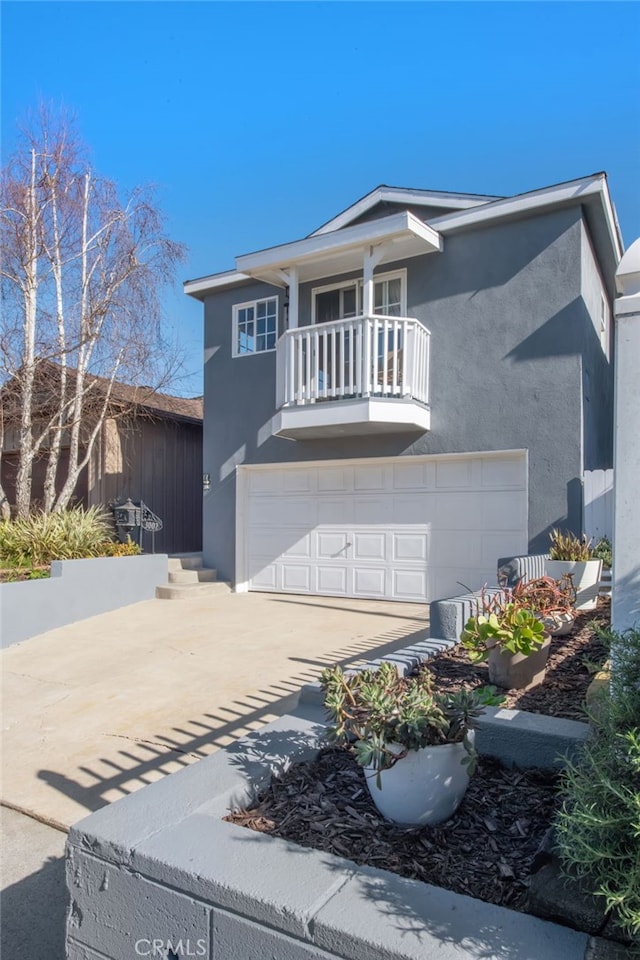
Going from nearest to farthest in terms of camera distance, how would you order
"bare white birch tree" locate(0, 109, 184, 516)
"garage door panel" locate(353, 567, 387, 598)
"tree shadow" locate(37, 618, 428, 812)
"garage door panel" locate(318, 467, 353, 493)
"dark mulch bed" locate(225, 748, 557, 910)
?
"dark mulch bed" locate(225, 748, 557, 910)
"tree shadow" locate(37, 618, 428, 812)
"garage door panel" locate(353, 567, 387, 598)
"garage door panel" locate(318, 467, 353, 493)
"bare white birch tree" locate(0, 109, 184, 516)

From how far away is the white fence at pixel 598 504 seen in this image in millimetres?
7885

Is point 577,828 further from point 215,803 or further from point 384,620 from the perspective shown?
point 384,620

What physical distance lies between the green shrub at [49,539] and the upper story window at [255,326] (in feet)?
13.5

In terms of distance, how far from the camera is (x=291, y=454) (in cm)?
1042

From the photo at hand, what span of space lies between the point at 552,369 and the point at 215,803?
299 inches

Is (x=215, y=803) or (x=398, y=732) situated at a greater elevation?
(x=398, y=732)

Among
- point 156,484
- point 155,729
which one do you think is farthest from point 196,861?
point 156,484

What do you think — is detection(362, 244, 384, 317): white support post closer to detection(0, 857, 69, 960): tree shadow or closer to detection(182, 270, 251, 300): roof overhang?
detection(182, 270, 251, 300): roof overhang

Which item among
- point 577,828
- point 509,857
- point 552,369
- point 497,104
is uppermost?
point 497,104

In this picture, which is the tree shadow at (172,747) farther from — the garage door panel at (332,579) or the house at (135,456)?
the house at (135,456)

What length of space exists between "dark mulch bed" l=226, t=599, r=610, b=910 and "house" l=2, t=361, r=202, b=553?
34.8ft

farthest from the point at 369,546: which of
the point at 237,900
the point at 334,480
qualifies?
the point at 237,900

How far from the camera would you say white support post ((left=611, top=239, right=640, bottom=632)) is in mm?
Answer: 2303

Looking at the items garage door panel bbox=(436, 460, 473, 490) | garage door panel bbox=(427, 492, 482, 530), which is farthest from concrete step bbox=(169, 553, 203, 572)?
garage door panel bbox=(436, 460, 473, 490)
